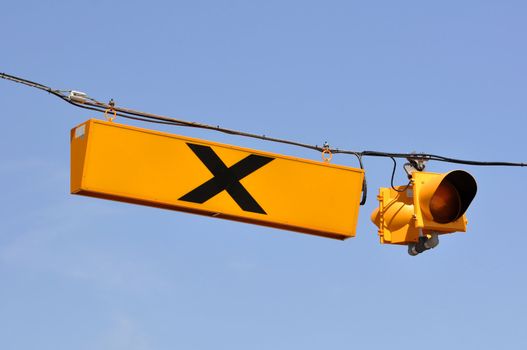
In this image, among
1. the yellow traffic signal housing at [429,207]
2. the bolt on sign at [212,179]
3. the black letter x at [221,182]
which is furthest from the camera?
the yellow traffic signal housing at [429,207]

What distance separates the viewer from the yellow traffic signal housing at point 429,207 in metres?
12.8

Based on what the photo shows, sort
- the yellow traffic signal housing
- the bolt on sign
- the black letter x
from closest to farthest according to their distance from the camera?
the bolt on sign
the black letter x
the yellow traffic signal housing

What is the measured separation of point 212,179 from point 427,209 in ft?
7.30

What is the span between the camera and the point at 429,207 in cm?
1286

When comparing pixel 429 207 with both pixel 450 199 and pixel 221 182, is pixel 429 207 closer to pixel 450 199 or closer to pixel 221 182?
pixel 450 199

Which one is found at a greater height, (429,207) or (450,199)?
(450,199)

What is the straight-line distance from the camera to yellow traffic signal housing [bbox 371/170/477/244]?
1281 centimetres

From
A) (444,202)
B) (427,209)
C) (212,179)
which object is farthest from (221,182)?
(444,202)

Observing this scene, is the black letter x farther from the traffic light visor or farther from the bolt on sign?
the traffic light visor

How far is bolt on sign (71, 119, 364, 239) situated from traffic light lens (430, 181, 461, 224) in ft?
2.77

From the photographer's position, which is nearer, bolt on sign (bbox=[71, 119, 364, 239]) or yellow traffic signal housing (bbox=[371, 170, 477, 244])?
bolt on sign (bbox=[71, 119, 364, 239])

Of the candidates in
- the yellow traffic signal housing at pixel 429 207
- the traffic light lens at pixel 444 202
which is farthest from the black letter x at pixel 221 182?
the traffic light lens at pixel 444 202

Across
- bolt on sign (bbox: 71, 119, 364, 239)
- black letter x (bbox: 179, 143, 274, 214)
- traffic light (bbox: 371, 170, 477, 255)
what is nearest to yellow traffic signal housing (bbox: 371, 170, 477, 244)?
traffic light (bbox: 371, 170, 477, 255)

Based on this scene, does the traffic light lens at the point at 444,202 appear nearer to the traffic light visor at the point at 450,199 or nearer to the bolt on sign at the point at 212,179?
the traffic light visor at the point at 450,199
